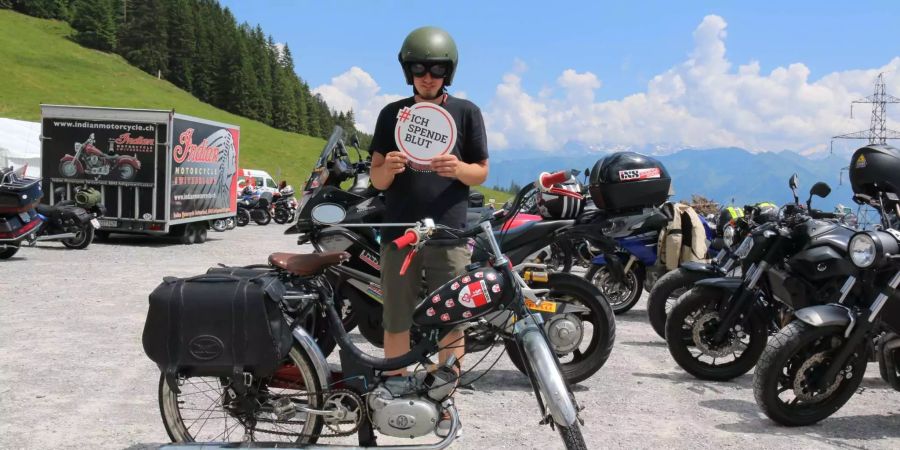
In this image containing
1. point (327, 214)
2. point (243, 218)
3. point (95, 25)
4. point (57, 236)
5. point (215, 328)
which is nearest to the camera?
point (215, 328)

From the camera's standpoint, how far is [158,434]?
141 inches

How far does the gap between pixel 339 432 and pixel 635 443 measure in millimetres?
1573

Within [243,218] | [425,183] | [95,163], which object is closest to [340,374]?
[425,183]

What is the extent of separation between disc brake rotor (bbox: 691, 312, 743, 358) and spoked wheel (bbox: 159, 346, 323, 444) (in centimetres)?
284

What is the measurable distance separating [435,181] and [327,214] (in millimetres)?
Result: 2153

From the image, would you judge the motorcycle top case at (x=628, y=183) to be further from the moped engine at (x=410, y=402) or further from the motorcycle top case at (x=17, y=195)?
the motorcycle top case at (x=17, y=195)

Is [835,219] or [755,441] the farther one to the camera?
[835,219]

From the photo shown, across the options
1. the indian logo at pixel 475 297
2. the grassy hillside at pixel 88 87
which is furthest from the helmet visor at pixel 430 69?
the grassy hillside at pixel 88 87

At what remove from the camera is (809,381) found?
3.92m

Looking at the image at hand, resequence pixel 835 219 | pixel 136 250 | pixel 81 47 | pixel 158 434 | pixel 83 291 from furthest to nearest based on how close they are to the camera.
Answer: pixel 81 47, pixel 136 250, pixel 83 291, pixel 835 219, pixel 158 434

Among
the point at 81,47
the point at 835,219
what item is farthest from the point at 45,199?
the point at 81,47

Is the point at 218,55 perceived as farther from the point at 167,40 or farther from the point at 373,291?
the point at 373,291

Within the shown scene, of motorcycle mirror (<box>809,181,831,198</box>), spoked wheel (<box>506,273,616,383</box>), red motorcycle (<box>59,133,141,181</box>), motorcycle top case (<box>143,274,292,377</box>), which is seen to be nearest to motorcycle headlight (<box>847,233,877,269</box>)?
motorcycle mirror (<box>809,181,831,198</box>)

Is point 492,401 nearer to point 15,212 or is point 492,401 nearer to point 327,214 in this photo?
point 327,214
